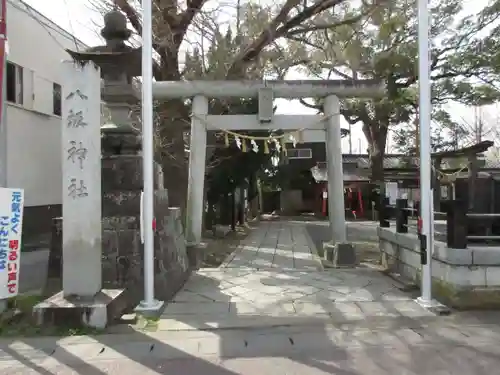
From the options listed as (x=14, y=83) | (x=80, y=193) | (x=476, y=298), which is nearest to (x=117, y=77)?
(x=80, y=193)

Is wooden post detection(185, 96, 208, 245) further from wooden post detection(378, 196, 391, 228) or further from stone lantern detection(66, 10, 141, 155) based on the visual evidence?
wooden post detection(378, 196, 391, 228)

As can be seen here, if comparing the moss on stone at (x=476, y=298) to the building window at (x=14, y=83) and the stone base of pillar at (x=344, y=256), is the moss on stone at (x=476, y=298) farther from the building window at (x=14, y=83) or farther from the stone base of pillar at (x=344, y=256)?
the building window at (x=14, y=83)

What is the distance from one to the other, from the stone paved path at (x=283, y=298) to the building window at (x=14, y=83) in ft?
25.1

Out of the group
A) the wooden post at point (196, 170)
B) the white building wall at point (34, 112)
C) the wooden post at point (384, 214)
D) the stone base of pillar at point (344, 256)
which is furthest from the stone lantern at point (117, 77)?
the white building wall at point (34, 112)

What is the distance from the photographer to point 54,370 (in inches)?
188

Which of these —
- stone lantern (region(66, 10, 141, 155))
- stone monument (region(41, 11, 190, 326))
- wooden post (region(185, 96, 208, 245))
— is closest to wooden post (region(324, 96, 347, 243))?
wooden post (region(185, 96, 208, 245))

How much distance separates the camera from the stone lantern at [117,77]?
7618 mm

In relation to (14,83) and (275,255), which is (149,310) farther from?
(14,83)

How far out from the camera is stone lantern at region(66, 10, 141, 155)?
762 centimetres

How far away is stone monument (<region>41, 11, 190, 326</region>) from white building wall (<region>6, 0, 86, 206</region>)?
6.34 m

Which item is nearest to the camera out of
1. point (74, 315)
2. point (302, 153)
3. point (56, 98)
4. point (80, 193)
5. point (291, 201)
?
point (74, 315)

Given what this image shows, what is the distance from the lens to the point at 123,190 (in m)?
7.48

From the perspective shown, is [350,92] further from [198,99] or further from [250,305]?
[250,305]

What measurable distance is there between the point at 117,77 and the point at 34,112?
788cm
